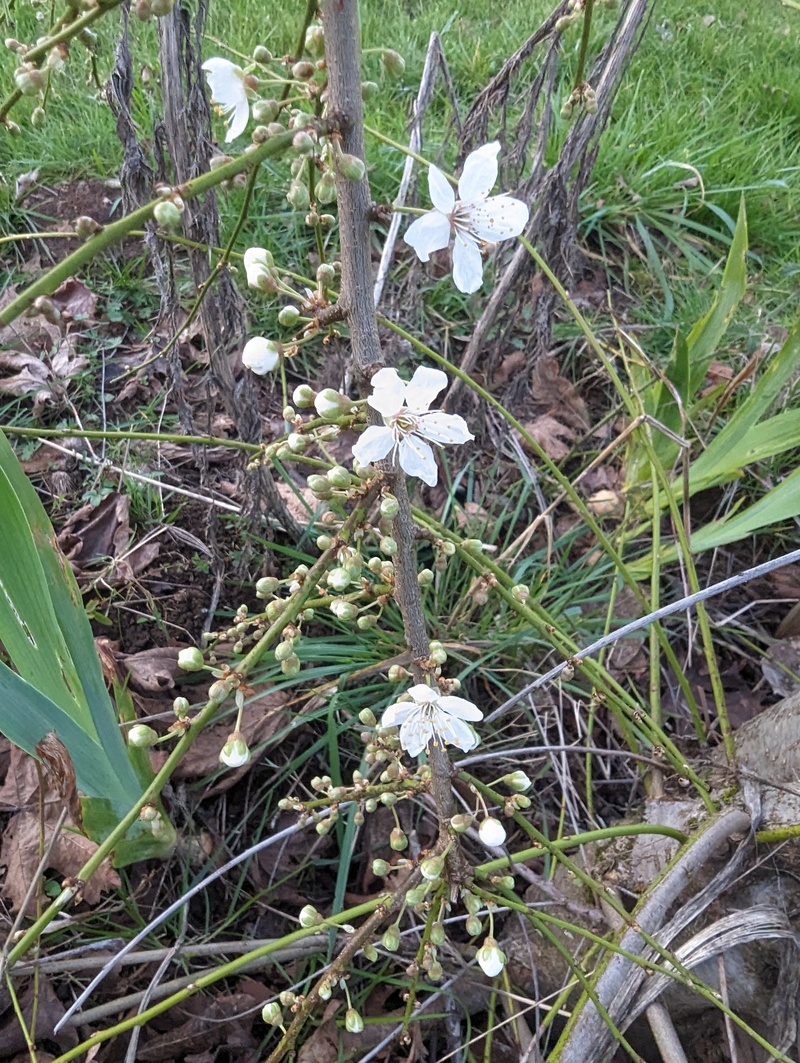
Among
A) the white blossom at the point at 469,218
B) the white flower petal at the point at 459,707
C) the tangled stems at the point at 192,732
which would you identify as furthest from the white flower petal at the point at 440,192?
the white flower petal at the point at 459,707

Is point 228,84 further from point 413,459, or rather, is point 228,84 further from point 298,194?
point 413,459

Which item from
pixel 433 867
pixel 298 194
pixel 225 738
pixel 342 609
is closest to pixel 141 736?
pixel 342 609

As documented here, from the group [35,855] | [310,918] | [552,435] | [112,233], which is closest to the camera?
[112,233]

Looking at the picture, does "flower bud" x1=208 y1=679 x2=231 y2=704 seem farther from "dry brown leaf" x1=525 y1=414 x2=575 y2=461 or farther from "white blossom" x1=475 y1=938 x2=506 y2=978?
"dry brown leaf" x1=525 y1=414 x2=575 y2=461

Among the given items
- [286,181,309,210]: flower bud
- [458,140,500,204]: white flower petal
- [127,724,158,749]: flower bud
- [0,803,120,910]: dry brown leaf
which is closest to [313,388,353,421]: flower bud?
[286,181,309,210]: flower bud

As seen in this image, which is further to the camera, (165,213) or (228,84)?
(228,84)

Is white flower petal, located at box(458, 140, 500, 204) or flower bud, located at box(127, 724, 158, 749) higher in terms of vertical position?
white flower petal, located at box(458, 140, 500, 204)
